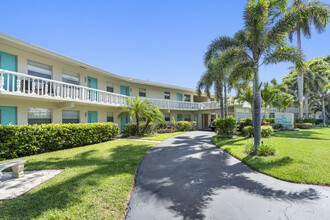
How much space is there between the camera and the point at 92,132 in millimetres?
10695

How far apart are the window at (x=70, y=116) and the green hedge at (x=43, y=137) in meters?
3.48

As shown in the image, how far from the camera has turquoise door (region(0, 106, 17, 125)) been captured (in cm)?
916

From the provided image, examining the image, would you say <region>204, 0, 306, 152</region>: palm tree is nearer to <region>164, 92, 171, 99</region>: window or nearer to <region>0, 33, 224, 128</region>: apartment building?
<region>0, 33, 224, 128</region>: apartment building

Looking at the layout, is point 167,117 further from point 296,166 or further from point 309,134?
point 296,166

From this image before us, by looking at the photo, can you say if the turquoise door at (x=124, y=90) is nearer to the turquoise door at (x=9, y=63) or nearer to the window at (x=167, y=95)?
the window at (x=167, y=95)

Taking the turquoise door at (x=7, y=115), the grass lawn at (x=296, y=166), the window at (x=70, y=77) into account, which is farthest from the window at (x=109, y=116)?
→ the grass lawn at (x=296, y=166)

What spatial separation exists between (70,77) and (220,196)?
45.3 ft

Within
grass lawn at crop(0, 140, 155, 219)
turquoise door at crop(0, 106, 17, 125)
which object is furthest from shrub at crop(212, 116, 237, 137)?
turquoise door at crop(0, 106, 17, 125)

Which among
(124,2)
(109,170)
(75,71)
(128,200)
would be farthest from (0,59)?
(128,200)

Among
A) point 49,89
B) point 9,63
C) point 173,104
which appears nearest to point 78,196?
point 49,89

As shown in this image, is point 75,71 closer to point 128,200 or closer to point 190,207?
point 128,200

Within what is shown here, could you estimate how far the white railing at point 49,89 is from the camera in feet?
27.2

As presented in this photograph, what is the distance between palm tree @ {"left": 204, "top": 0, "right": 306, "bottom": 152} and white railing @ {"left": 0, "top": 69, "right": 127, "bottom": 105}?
1024cm

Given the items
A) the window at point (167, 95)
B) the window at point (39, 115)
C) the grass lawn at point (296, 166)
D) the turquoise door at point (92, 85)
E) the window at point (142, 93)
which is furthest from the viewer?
the window at point (167, 95)
